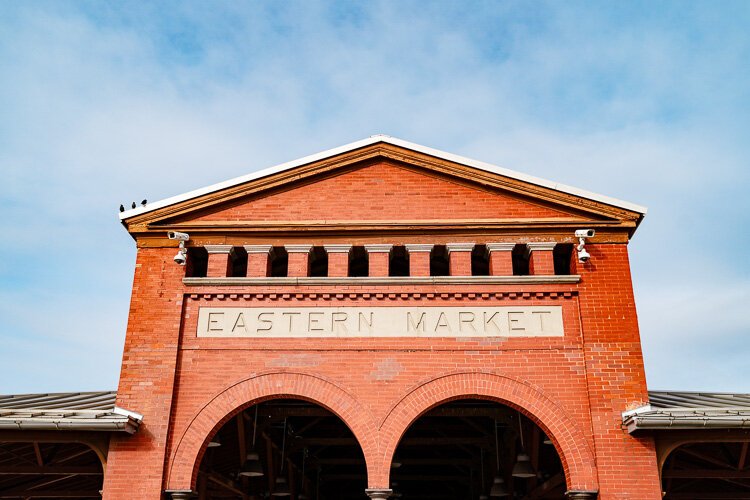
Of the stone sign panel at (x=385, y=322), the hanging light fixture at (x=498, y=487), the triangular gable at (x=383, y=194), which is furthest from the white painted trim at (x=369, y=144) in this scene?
the hanging light fixture at (x=498, y=487)

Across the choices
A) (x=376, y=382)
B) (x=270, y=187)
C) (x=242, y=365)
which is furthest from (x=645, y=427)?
(x=270, y=187)

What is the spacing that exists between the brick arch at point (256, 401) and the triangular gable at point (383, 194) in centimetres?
336

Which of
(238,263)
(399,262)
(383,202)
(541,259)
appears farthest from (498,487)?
(238,263)

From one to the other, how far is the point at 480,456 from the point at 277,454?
6167 millimetres

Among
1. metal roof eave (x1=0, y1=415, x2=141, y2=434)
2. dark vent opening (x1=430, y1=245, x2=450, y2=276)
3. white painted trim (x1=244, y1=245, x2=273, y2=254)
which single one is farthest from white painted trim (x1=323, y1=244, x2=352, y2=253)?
metal roof eave (x1=0, y1=415, x2=141, y2=434)

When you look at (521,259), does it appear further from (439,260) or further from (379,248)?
(379,248)

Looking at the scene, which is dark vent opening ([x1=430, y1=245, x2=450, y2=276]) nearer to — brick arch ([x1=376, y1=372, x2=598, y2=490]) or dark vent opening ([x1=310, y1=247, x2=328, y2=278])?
dark vent opening ([x1=310, y1=247, x2=328, y2=278])

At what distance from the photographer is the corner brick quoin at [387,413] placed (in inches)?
484

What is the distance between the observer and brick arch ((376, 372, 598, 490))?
1222 cm

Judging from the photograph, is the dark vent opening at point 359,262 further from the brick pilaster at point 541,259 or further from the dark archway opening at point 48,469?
the dark archway opening at point 48,469

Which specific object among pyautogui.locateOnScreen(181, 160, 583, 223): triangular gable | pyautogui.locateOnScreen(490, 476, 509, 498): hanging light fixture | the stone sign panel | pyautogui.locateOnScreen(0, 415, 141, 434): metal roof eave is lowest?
pyautogui.locateOnScreen(490, 476, 509, 498): hanging light fixture

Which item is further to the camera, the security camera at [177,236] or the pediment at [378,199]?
the pediment at [378,199]

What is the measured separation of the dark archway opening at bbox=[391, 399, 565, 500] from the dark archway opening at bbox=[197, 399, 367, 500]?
2.12 metres

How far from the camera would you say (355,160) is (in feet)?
47.9
